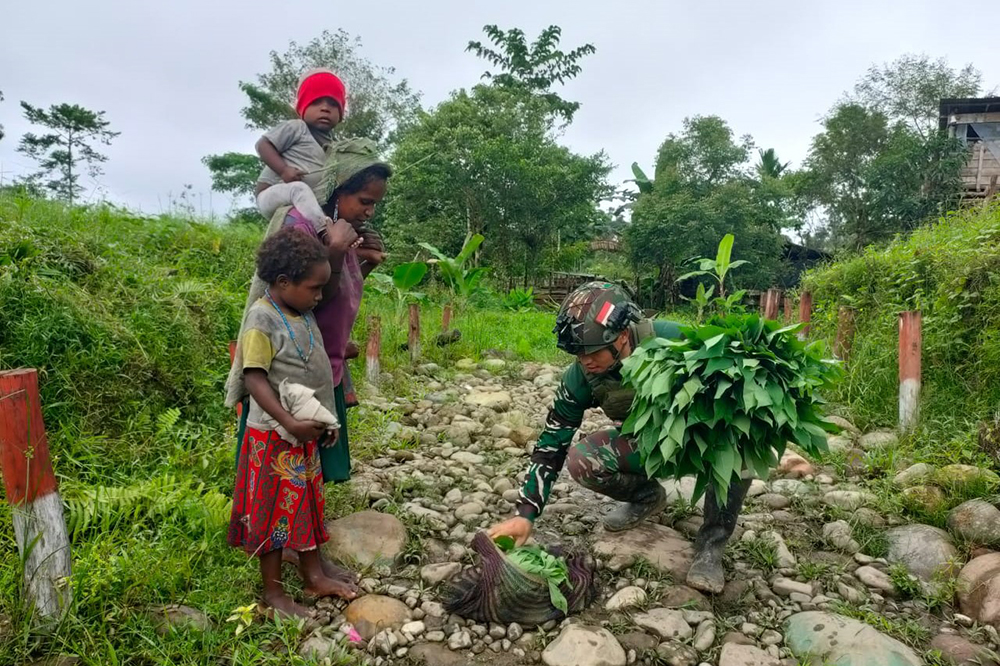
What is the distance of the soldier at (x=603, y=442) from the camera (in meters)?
2.46

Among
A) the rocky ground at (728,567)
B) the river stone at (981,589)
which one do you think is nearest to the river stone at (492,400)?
the rocky ground at (728,567)

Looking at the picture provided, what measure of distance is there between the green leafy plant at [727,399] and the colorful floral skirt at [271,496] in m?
1.26

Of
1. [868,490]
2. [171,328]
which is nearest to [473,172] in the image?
[171,328]

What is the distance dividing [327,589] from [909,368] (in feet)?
12.8

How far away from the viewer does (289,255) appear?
2.17 m

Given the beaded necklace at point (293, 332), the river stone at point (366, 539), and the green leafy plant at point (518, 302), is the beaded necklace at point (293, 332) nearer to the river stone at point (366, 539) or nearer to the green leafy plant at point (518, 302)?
the river stone at point (366, 539)

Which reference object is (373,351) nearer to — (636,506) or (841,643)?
(636,506)

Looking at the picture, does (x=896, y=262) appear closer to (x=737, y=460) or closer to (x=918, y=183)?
(x=737, y=460)

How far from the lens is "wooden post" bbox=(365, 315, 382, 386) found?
17.7ft

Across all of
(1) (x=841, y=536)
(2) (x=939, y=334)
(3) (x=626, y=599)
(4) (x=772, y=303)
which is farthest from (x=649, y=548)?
(4) (x=772, y=303)

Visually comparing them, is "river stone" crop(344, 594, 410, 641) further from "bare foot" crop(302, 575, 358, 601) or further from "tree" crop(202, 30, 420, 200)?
"tree" crop(202, 30, 420, 200)

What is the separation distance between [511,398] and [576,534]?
2.71 meters

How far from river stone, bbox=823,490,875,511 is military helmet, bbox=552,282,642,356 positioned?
1.77 m

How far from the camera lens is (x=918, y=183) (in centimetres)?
1788
